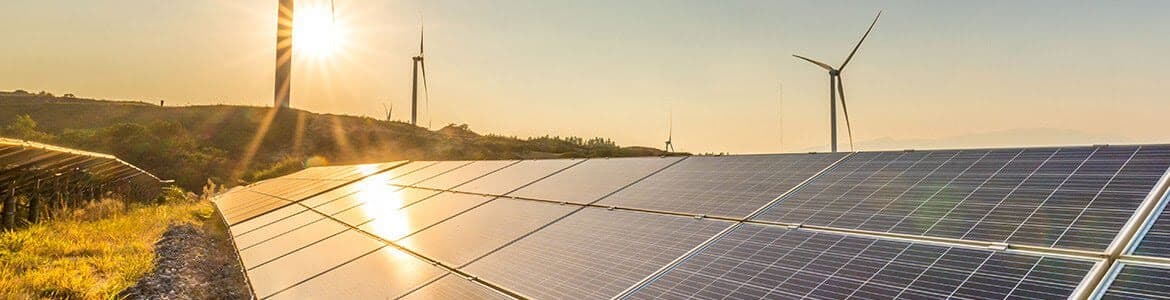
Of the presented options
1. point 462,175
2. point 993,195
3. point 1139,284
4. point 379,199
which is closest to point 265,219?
point 379,199

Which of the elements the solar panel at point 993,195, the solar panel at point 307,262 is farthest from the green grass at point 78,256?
the solar panel at point 993,195

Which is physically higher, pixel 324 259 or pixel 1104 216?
pixel 1104 216

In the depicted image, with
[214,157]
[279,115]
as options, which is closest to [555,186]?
[214,157]

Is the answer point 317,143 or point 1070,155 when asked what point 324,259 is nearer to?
point 1070,155

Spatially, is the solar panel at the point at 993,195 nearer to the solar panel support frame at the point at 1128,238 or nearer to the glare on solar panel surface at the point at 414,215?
the solar panel support frame at the point at 1128,238

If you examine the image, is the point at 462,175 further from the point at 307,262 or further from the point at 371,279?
the point at 371,279

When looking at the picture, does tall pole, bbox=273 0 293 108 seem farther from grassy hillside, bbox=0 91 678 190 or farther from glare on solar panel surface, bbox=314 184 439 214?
glare on solar panel surface, bbox=314 184 439 214
